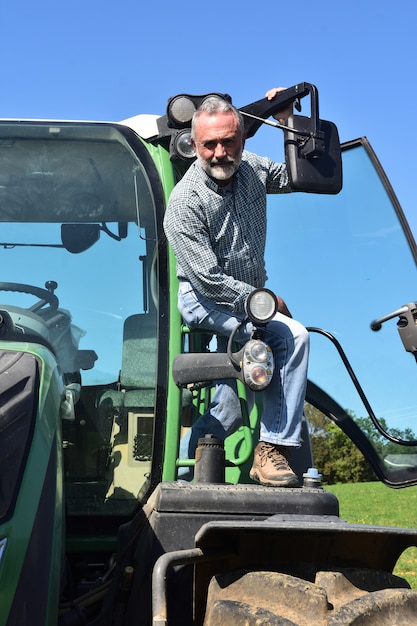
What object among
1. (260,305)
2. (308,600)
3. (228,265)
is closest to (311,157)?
(228,265)

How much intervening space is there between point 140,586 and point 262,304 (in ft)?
3.26

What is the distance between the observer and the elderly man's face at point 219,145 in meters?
3.62

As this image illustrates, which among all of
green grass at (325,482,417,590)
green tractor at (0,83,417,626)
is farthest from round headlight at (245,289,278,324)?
green grass at (325,482,417,590)

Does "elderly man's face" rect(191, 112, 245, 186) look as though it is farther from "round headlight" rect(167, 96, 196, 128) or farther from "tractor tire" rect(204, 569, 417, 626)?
"tractor tire" rect(204, 569, 417, 626)

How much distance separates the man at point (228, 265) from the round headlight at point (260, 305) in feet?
0.76

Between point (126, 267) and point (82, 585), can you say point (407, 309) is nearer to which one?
point (126, 267)

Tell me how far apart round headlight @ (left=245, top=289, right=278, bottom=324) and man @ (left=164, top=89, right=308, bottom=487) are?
0.76 feet

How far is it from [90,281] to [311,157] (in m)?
1.02

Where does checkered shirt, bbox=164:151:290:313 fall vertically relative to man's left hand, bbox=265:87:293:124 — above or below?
below

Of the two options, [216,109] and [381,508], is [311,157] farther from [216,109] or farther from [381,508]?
[381,508]

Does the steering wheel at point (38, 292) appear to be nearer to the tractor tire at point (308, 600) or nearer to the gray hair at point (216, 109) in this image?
the gray hair at point (216, 109)

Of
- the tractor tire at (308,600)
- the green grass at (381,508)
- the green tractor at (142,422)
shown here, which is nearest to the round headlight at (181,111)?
the green tractor at (142,422)

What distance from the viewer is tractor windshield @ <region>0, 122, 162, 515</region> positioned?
3.60 metres

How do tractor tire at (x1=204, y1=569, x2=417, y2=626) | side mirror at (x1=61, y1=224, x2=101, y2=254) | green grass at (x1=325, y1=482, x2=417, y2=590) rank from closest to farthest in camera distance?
tractor tire at (x1=204, y1=569, x2=417, y2=626), side mirror at (x1=61, y1=224, x2=101, y2=254), green grass at (x1=325, y1=482, x2=417, y2=590)
